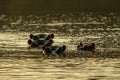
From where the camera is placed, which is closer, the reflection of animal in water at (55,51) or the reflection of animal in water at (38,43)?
the reflection of animal in water at (55,51)

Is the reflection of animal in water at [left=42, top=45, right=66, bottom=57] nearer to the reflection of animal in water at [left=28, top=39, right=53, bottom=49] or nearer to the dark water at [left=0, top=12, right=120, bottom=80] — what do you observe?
the dark water at [left=0, top=12, right=120, bottom=80]

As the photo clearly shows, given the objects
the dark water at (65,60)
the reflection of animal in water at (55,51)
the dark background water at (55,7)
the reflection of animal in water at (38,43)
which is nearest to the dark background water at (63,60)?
the dark water at (65,60)

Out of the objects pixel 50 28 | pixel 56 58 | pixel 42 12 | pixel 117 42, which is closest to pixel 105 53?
pixel 56 58

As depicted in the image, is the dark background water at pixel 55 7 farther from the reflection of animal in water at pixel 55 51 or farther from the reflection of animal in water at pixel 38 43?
the reflection of animal in water at pixel 55 51

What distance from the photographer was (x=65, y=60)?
33250 mm

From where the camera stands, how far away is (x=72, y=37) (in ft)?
146

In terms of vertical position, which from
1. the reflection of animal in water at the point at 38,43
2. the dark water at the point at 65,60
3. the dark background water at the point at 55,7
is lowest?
the dark water at the point at 65,60

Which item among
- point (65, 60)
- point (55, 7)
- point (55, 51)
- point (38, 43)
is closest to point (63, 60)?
point (65, 60)

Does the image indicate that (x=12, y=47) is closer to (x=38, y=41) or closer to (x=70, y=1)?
(x=38, y=41)

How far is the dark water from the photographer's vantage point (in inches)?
1104

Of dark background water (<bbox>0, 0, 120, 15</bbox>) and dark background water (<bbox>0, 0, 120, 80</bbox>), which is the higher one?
dark background water (<bbox>0, 0, 120, 15</bbox>)

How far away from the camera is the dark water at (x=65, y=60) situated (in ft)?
92.0

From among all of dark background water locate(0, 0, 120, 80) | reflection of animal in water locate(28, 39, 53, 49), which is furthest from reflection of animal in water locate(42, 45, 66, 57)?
reflection of animal in water locate(28, 39, 53, 49)

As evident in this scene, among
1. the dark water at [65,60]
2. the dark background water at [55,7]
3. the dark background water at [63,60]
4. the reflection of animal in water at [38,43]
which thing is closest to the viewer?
the dark water at [65,60]
